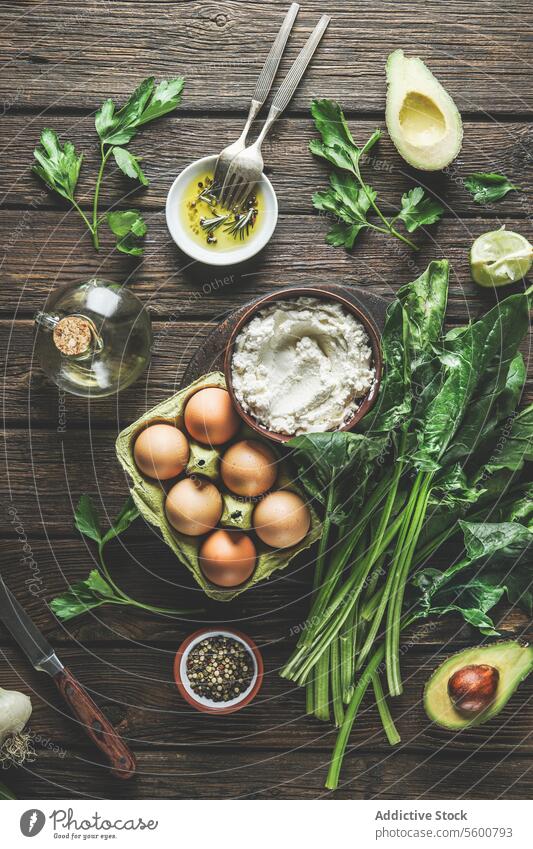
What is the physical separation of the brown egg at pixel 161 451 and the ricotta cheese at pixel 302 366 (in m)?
0.11

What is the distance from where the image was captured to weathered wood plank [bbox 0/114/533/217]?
1246mm

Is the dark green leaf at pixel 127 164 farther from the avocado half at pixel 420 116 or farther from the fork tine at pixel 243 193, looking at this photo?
the avocado half at pixel 420 116

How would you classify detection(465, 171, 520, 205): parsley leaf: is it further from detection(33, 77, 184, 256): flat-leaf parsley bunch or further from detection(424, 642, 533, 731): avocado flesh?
detection(424, 642, 533, 731): avocado flesh

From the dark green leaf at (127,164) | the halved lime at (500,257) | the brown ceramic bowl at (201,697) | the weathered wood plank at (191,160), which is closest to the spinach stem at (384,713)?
the brown ceramic bowl at (201,697)

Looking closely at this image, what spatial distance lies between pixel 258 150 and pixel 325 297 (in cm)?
30

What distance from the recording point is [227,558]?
1096 mm

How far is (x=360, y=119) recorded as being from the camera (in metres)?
1.26

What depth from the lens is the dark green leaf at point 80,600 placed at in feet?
3.92

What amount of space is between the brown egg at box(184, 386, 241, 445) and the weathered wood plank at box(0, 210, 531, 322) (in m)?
0.18

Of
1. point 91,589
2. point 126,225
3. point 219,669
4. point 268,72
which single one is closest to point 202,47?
point 268,72

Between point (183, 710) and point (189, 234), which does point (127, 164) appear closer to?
point (189, 234)

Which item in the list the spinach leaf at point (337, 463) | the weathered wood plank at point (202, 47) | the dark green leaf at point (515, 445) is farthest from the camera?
the weathered wood plank at point (202, 47)

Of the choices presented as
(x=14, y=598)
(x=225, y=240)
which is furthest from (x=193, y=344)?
(x=14, y=598)

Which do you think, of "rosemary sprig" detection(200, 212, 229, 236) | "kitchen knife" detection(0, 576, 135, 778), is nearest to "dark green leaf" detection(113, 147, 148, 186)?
"rosemary sprig" detection(200, 212, 229, 236)
